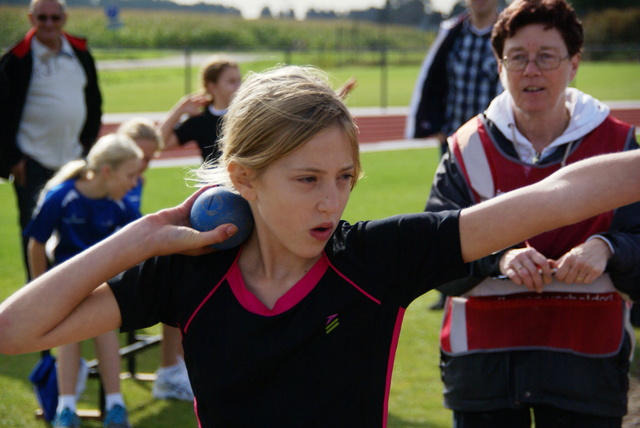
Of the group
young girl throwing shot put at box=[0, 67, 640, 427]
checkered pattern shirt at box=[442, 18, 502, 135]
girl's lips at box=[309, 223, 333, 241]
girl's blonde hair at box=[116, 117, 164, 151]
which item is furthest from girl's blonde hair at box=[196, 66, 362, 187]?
checkered pattern shirt at box=[442, 18, 502, 135]

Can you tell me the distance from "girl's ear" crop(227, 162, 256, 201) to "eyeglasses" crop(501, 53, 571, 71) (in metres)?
1.40

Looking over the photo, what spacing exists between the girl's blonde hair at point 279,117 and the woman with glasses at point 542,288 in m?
0.91

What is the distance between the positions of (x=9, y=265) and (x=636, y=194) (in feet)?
26.5

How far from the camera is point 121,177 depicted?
4.73m

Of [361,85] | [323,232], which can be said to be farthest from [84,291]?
[361,85]

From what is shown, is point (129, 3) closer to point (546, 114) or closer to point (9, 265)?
point (9, 265)

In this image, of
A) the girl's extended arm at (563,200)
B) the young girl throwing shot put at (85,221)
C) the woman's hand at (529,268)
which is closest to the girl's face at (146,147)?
the young girl throwing shot put at (85,221)

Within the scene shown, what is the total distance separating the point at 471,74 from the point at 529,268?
4433 mm

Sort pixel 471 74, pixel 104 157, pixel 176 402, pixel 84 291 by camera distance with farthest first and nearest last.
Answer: pixel 471 74
pixel 176 402
pixel 104 157
pixel 84 291

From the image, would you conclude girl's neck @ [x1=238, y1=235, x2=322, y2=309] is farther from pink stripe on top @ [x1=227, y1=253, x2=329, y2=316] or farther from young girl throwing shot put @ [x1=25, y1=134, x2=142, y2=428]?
young girl throwing shot put @ [x1=25, y1=134, x2=142, y2=428]

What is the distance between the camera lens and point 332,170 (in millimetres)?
1985

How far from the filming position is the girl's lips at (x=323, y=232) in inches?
79.5

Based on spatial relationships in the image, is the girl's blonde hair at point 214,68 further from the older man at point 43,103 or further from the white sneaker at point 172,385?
the white sneaker at point 172,385

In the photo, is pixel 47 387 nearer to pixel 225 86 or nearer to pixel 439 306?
pixel 225 86
